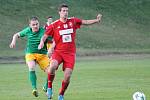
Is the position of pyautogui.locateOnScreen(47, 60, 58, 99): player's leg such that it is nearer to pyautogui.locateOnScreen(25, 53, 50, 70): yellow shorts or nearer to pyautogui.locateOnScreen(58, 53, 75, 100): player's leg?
pyautogui.locateOnScreen(58, 53, 75, 100): player's leg

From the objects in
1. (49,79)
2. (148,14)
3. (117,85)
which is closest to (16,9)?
(148,14)

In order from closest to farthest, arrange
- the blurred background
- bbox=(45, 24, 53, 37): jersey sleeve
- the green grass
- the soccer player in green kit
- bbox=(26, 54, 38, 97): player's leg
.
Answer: bbox=(45, 24, 53, 37): jersey sleeve → bbox=(26, 54, 38, 97): player's leg → the green grass → the soccer player in green kit → the blurred background

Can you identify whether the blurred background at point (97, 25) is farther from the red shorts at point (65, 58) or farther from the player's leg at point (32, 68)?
the red shorts at point (65, 58)

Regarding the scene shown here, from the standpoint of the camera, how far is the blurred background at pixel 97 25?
50819mm

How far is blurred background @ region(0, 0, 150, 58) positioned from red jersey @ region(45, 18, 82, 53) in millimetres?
28468

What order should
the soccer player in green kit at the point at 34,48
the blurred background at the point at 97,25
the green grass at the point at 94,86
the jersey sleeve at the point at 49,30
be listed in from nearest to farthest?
the jersey sleeve at the point at 49,30 < the green grass at the point at 94,86 < the soccer player in green kit at the point at 34,48 < the blurred background at the point at 97,25

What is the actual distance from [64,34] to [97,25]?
137 ft

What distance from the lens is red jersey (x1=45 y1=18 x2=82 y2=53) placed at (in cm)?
1714

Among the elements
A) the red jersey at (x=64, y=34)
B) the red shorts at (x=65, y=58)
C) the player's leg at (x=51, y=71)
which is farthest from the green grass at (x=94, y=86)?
the red jersey at (x=64, y=34)

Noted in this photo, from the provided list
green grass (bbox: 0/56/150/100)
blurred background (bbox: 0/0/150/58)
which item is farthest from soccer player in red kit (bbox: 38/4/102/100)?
blurred background (bbox: 0/0/150/58)

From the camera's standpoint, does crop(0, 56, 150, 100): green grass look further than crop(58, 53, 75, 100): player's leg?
Yes

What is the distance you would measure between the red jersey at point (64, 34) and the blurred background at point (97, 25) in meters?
28.5

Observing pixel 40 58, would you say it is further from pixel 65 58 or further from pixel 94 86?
pixel 94 86

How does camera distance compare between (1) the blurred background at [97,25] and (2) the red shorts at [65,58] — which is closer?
(2) the red shorts at [65,58]
